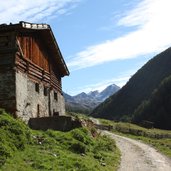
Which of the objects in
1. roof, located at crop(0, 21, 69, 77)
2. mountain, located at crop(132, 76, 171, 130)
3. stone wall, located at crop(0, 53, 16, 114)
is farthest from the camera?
mountain, located at crop(132, 76, 171, 130)

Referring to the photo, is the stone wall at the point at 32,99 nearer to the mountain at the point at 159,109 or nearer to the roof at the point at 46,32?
the roof at the point at 46,32

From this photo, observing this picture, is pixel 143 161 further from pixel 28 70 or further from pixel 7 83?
pixel 28 70

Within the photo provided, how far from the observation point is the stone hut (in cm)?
2553

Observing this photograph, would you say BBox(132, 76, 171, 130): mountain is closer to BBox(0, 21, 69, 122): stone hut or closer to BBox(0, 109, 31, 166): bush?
BBox(0, 21, 69, 122): stone hut

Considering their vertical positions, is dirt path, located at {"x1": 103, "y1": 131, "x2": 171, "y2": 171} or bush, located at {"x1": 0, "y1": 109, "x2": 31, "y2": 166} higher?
bush, located at {"x1": 0, "y1": 109, "x2": 31, "y2": 166}

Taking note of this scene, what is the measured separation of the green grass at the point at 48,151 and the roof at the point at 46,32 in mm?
6498

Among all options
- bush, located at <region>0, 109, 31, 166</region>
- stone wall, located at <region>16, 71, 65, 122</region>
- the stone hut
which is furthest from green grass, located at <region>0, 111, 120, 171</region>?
stone wall, located at <region>16, 71, 65, 122</region>

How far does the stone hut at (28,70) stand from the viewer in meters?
25.5

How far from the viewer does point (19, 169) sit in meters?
15.8

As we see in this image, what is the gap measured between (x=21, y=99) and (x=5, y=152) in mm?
9613

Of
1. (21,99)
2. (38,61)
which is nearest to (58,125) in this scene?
(21,99)

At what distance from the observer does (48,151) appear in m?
19.8

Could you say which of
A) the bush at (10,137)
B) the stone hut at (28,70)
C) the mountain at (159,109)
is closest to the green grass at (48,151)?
the bush at (10,137)

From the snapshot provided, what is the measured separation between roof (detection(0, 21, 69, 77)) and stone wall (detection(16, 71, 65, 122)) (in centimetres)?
287
